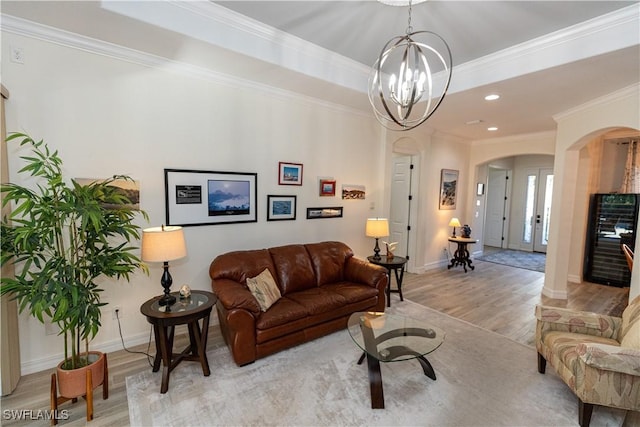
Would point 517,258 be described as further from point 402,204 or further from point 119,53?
point 119,53

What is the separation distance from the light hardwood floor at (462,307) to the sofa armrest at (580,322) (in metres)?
0.59

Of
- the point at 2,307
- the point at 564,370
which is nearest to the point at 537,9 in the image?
the point at 564,370

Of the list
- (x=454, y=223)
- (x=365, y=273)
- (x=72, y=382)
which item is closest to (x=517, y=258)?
(x=454, y=223)

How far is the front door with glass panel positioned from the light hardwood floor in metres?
2.37

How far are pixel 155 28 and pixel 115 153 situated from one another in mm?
1186

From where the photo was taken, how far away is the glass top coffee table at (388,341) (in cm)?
221

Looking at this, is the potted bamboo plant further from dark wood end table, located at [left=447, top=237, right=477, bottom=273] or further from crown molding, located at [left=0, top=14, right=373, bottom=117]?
dark wood end table, located at [left=447, top=237, right=477, bottom=273]

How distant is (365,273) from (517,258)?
18.4 ft

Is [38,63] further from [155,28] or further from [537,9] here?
[537,9]

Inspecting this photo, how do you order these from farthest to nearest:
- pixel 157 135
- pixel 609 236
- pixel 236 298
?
pixel 609 236 < pixel 157 135 < pixel 236 298

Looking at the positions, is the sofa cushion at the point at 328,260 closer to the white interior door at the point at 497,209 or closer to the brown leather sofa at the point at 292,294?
the brown leather sofa at the point at 292,294

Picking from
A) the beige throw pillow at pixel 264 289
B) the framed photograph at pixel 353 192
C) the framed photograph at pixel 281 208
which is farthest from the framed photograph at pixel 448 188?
the beige throw pillow at pixel 264 289

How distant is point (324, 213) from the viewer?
14.3 feet

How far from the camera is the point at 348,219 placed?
15.4 ft
